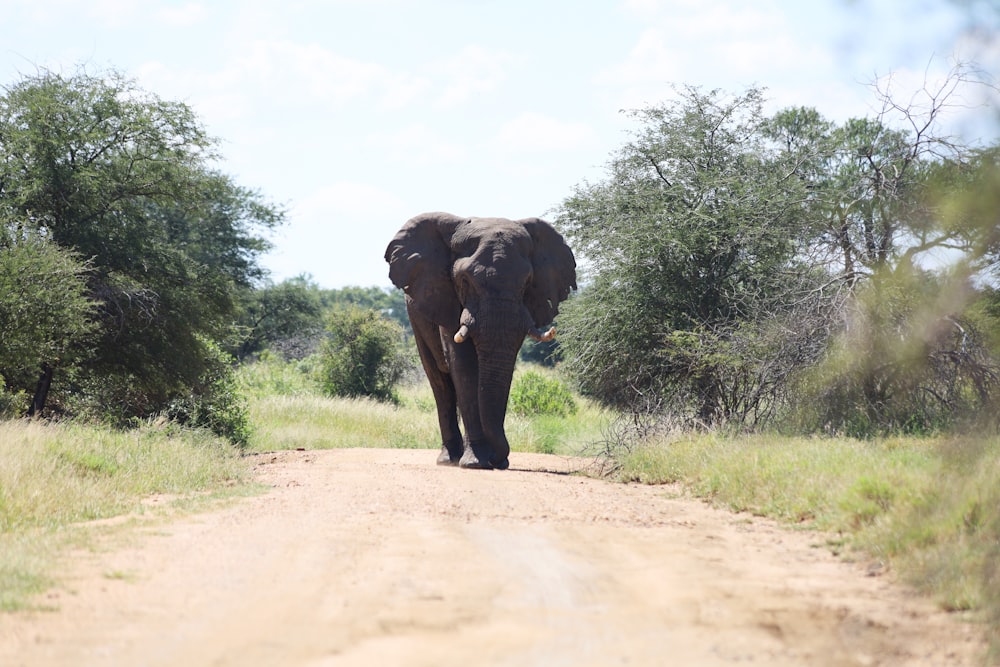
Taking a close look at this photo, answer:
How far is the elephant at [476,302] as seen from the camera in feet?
45.6

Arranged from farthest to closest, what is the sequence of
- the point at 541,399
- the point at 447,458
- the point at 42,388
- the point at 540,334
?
the point at 541,399 → the point at 42,388 → the point at 447,458 → the point at 540,334

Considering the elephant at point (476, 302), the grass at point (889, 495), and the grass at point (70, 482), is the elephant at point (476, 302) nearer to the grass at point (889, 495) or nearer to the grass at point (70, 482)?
the grass at point (889, 495)

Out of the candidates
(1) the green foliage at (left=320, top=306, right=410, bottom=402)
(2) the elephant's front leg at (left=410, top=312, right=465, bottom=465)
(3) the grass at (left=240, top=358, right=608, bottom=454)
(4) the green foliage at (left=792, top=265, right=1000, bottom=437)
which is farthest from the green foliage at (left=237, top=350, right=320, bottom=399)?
(4) the green foliage at (left=792, top=265, right=1000, bottom=437)

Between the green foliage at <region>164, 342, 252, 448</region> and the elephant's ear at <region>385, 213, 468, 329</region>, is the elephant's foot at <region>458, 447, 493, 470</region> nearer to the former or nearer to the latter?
the elephant's ear at <region>385, 213, 468, 329</region>

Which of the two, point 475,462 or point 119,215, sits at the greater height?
point 119,215

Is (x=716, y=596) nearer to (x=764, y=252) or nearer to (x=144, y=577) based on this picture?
(x=144, y=577)

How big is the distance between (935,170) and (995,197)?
15.5 feet

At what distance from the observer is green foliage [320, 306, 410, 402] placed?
3209 centimetres

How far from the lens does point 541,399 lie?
94.6ft

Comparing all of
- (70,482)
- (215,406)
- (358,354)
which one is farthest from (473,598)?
(358,354)

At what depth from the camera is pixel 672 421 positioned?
14.8m

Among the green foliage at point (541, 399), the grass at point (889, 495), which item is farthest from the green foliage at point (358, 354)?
the grass at point (889, 495)

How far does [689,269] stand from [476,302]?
171 inches

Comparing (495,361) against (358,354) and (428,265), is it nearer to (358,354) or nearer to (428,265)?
(428,265)
